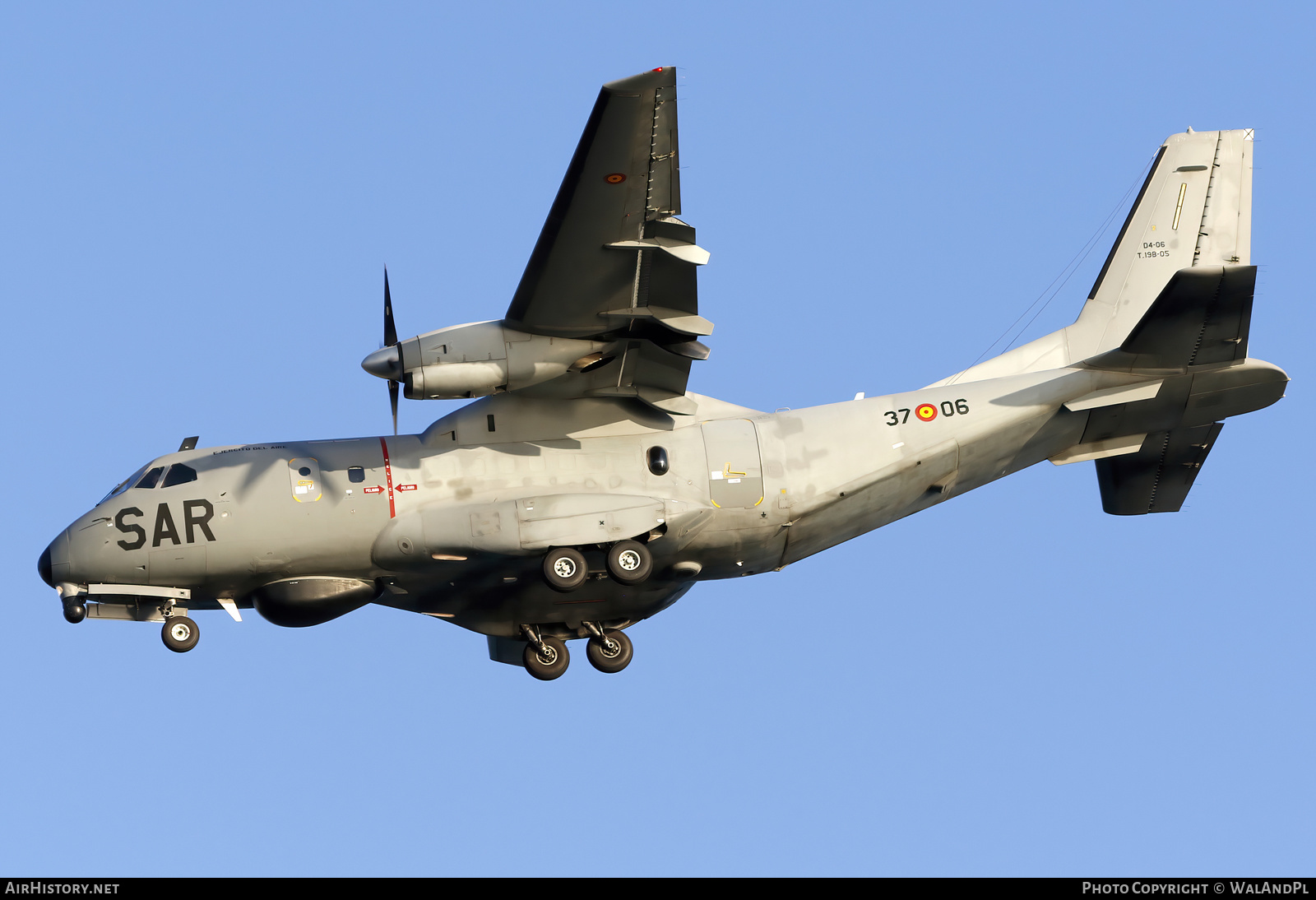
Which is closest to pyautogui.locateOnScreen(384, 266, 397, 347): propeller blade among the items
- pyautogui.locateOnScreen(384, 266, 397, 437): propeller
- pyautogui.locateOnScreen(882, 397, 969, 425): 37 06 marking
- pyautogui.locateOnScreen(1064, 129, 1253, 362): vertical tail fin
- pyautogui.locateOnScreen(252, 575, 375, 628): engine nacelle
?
pyautogui.locateOnScreen(384, 266, 397, 437): propeller

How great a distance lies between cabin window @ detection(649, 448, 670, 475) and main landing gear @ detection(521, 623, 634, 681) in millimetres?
2855

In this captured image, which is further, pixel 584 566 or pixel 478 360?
pixel 584 566

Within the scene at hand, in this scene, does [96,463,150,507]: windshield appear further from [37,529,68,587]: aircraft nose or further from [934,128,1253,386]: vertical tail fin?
[934,128,1253,386]: vertical tail fin

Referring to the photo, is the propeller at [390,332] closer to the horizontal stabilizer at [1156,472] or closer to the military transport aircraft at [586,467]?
the military transport aircraft at [586,467]

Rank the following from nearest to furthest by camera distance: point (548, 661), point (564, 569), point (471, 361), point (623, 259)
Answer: point (623, 259) → point (471, 361) → point (564, 569) → point (548, 661)

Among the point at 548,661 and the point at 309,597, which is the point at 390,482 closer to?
the point at 309,597

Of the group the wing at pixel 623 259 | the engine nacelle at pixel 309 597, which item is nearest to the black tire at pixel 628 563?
the wing at pixel 623 259

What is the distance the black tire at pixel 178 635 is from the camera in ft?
75.0

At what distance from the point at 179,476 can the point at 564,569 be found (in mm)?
5347

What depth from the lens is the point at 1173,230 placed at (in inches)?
1032

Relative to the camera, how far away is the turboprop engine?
21797 millimetres

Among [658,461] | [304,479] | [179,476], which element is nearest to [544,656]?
[658,461]

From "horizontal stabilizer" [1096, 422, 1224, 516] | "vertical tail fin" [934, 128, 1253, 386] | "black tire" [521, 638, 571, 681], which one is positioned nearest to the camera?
"black tire" [521, 638, 571, 681]
